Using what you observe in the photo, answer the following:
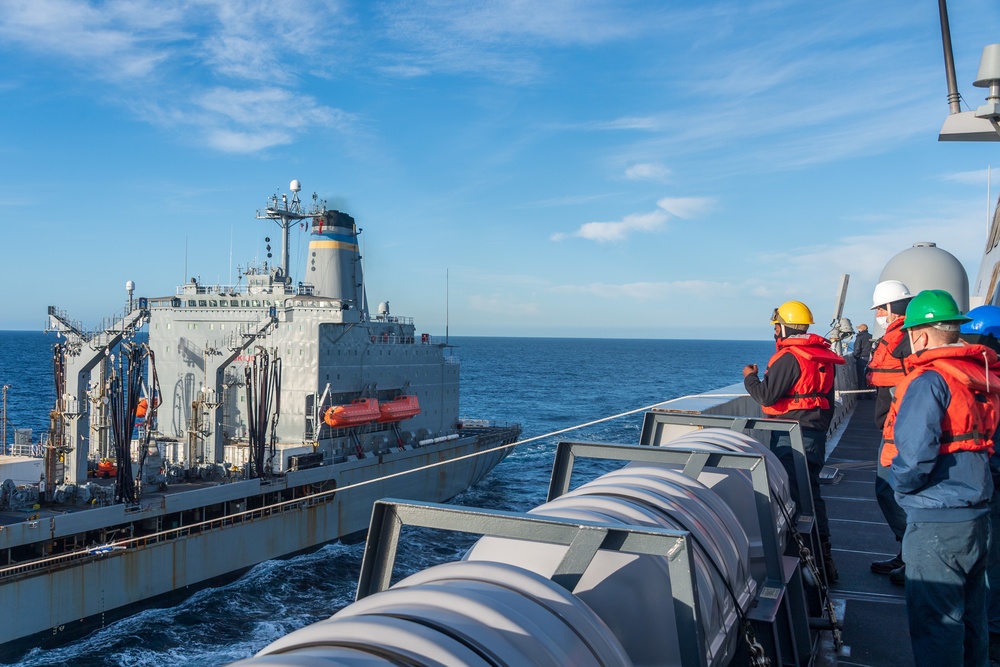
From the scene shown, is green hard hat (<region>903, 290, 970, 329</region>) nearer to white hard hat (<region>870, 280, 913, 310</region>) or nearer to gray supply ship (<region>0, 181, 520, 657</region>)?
white hard hat (<region>870, 280, 913, 310</region>)

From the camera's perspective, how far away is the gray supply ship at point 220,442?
16.5m

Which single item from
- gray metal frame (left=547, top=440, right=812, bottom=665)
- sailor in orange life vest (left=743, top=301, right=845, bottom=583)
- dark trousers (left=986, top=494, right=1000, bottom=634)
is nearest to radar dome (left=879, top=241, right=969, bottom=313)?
sailor in orange life vest (left=743, top=301, right=845, bottom=583)

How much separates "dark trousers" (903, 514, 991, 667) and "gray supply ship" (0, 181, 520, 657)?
892 cm

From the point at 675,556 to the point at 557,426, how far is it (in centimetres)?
4823

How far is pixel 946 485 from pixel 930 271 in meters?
16.4

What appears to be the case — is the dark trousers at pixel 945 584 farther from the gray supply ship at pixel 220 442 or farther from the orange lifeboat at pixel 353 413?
the orange lifeboat at pixel 353 413

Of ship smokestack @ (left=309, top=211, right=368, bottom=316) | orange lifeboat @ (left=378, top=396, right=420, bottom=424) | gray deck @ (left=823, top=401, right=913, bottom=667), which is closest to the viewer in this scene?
gray deck @ (left=823, top=401, right=913, bottom=667)

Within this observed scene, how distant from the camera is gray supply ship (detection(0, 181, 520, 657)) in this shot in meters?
16.5

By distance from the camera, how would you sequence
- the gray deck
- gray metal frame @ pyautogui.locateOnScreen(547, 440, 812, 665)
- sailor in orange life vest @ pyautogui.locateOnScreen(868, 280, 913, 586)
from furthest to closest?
sailor in orange life vest @ pyautogui.locateOnScreen(868, 280, 913, 586)
the gray deck
gray metal frame @ pyautogui.locateOnScreen(547, 440, 812, 665)

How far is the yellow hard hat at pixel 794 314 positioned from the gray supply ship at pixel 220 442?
6.81m

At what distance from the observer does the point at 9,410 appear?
5019cm

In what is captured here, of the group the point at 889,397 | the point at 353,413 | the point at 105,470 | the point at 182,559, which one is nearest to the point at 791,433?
the point at 889,397

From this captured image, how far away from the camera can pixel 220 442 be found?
22.3 metres

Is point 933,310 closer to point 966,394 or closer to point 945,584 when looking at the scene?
point 966,394
